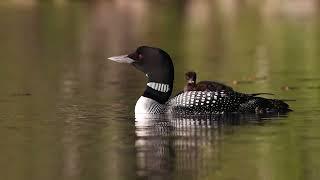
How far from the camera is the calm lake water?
49.1 ft

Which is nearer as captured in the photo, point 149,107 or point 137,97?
point 149,107

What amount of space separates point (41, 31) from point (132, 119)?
32.2m

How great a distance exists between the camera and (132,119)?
2005cm

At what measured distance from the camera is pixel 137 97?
2398cm

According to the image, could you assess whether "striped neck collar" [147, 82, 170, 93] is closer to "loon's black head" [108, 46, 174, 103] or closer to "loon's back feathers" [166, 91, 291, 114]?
"loon's black head" [108, 46, 174, 103]

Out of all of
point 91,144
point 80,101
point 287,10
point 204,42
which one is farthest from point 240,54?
point 287,10

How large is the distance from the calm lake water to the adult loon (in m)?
0.37

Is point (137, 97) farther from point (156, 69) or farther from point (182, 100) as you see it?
point (182, 100)

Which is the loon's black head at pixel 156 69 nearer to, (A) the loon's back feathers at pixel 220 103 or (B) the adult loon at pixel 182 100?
(B) the adult loon at pixel 182 100

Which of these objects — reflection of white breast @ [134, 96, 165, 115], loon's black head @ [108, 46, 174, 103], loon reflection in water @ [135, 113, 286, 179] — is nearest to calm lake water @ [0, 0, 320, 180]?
loon reflection in water @ [135, 113, 286, 179]

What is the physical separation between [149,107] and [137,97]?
3.60 meters

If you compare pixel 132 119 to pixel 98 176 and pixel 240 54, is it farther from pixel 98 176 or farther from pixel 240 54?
pixel 240 54

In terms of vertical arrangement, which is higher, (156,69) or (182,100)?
(156,69)

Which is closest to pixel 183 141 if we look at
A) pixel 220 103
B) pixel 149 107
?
pixel 220 103
